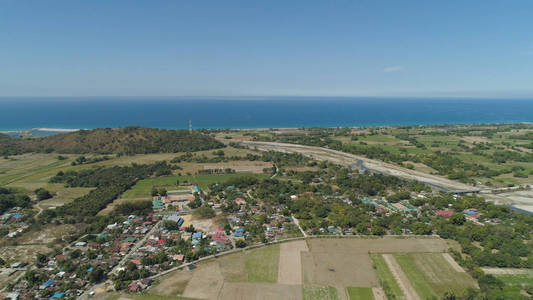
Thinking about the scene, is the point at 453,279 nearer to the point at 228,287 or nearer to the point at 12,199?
the point at 228,287

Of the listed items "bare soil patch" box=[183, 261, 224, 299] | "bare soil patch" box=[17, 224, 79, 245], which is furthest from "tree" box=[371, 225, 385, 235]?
"bare soil patch" box=[17, 224, 79, 245]

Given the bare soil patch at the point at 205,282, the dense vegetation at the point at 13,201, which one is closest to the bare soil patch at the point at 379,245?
the bare soil patch at the point at 205,282

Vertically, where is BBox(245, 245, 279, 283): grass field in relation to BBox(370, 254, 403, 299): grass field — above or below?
below

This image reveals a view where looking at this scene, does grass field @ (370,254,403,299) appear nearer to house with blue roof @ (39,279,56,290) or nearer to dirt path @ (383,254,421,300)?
dirt path @ (383,254,421,300)

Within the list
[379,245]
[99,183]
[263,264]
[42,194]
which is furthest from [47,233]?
[379,245]

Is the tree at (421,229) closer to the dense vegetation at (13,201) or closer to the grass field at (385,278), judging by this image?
the grass field at (385,278)

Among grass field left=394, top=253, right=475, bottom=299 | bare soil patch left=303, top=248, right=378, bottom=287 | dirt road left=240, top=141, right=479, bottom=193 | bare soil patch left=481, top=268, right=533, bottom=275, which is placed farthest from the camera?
dirt road left=240, top=141, right=479, bottom=193

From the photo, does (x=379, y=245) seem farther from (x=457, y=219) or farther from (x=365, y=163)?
(x=365, y=163)
